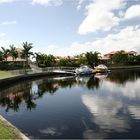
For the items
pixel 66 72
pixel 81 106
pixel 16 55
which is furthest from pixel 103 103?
pixel 16 55

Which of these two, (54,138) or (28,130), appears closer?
(54,138)

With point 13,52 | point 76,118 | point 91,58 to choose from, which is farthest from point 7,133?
point 91,58

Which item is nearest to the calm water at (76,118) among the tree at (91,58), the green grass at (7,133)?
the green grass at (7,133)

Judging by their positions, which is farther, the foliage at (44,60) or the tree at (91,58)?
the tree at (91,58)

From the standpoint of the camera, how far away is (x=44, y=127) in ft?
78.3

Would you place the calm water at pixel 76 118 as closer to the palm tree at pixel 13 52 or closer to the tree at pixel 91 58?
the palm tree at pixel 13 52

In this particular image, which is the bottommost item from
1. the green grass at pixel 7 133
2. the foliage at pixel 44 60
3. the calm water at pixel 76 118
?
the calm water at pixel 76 118

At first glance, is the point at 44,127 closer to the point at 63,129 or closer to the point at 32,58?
the point at 63,129

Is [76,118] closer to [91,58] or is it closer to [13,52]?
[13,52]

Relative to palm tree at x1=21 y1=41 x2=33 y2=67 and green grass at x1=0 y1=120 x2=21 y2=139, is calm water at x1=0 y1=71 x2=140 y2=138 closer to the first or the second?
green grass at x1=0 y1=120 x2=21 y2=139

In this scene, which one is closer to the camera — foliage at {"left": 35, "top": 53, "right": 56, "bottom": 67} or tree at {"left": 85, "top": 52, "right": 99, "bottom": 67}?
foliage at {"left": 35, "top": 53, "right": 56, "bottom": 67}

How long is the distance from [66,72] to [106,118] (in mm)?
68545

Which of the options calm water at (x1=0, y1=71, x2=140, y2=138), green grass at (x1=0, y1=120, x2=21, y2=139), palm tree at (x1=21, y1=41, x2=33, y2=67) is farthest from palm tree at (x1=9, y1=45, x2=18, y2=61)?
green grass at (x1=0, y1=120, x2=21, y2=139)

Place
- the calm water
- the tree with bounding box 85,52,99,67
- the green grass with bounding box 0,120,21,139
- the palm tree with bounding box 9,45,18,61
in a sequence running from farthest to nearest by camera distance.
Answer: the tree with bounding box 85,52,99,67 → the palm tree with bounding box 9,45,18,61 → the calm water → the green grass with bounding box 0,120,21,139
